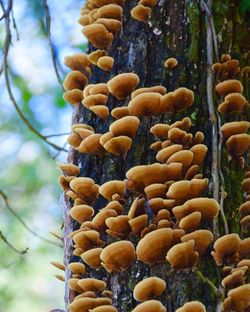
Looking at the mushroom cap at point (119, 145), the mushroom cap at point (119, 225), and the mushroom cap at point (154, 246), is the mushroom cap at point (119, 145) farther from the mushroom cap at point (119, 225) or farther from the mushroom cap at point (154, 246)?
the mushroom cap at point (154, 246)

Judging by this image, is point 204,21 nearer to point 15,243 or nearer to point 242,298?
point 242,298

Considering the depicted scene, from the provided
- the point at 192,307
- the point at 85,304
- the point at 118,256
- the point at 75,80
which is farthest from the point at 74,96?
the point at 192,307

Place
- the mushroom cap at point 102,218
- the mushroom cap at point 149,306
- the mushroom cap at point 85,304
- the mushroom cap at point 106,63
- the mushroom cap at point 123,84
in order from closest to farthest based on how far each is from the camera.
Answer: the mushroom cap at point 149,306, the mushroom cap at point 85,304, the mushroom cap at point 102,218, the mushroom cap at point 123,84, the mushroom cap at point 106,63

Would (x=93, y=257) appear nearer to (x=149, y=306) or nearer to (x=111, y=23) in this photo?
(x=149, y=306)

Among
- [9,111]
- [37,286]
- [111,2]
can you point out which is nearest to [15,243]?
[9,111]

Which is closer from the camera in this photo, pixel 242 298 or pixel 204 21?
pixel 242 298

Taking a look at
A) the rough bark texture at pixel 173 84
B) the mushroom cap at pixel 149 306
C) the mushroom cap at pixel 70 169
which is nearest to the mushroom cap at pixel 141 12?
the rough bark texture at pixel 173 84

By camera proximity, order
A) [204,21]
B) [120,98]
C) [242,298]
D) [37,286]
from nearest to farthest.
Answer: [242,298]
[120,98]
[204,21]
[37,286]

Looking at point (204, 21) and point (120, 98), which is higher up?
point (204, 21)
